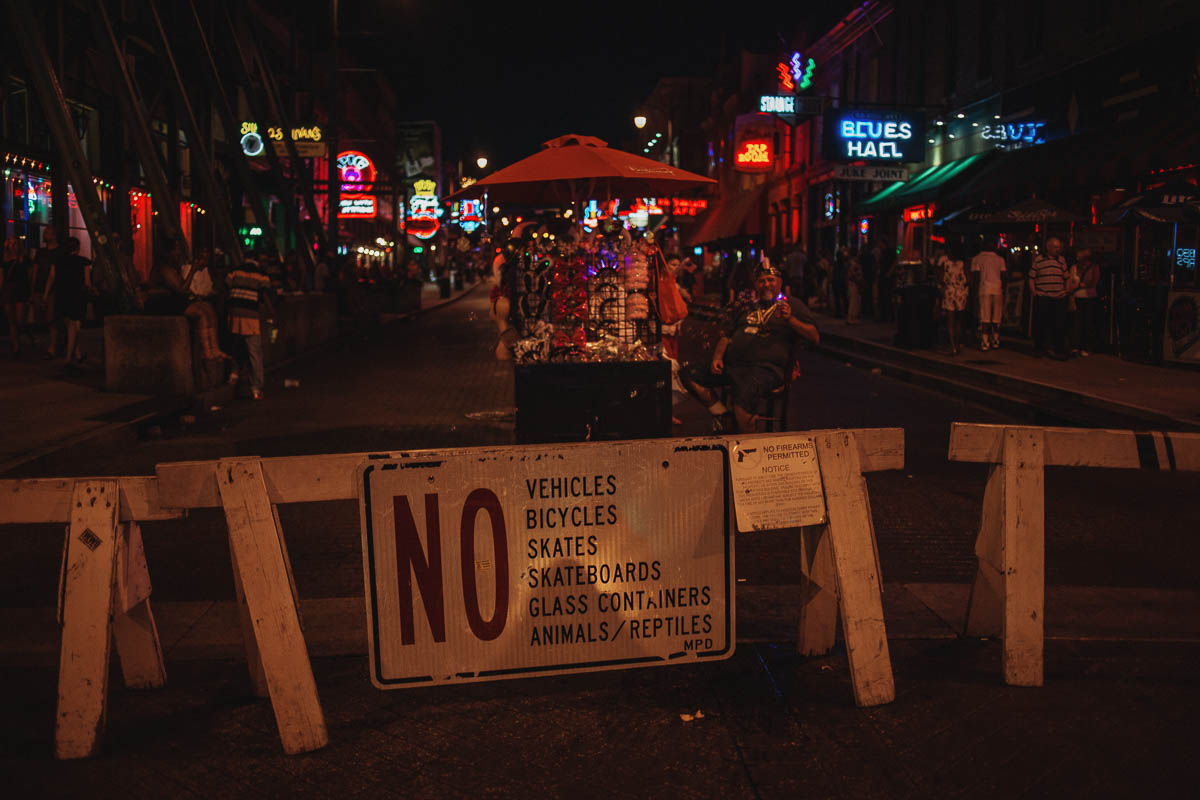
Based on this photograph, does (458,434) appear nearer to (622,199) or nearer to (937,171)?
(622,199)

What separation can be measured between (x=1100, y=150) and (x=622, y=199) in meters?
10.6

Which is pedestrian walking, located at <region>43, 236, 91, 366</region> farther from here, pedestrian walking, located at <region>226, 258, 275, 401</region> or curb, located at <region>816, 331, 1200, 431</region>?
curb, located at <region>816, 331, 1200, 431</region>

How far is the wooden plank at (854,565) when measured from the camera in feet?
13.3

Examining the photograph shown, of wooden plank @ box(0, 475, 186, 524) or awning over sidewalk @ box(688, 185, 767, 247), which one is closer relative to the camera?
wooden plank @ box(0, 475, 186, 524)

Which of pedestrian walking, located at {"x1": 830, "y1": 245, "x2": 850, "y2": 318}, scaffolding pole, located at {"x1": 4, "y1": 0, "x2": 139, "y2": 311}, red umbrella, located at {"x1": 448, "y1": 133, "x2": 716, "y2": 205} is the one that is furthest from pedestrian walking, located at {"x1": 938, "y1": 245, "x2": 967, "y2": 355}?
scaffolding pole, located at {"x1": 4, "y1": 0, "x2": 139, "y2": 311}

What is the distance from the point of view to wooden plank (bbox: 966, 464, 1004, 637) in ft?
14.2

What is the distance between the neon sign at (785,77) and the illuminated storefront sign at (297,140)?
15276 millimetres

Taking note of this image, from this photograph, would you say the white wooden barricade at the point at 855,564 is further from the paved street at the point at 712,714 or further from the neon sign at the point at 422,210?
the neon sign at the point at 422,210

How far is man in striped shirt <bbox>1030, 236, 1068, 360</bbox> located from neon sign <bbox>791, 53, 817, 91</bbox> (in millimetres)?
20882

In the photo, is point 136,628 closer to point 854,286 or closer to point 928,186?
point 854,286

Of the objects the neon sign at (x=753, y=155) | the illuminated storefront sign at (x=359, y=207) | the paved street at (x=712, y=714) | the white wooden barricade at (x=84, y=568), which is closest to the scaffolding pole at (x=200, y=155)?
the paved street at (x=712, y=714)

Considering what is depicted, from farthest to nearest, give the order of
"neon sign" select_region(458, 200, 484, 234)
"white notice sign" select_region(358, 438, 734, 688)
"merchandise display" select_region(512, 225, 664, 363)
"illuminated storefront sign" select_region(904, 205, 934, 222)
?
"neon sign" select_region(458, 200, 484, 234) < "illuminated storefront sign" select_region(904, 205, 934, 222) < "merchandise display" select_region(512, 225, 664, 363) < "white notice sign" select_region(358, 438, 734, 688)

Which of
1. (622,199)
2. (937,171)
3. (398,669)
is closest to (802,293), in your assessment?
(937,171)

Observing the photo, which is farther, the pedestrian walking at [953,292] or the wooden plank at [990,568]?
the pedestrian walking at [953,292]
